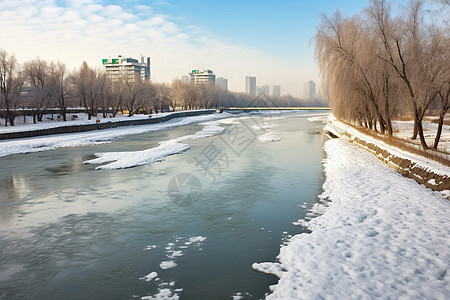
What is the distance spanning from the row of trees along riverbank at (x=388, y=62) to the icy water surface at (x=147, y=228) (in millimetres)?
6381

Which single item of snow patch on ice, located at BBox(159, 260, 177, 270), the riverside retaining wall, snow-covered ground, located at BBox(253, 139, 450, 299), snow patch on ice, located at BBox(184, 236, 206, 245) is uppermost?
the riverside retaining wall

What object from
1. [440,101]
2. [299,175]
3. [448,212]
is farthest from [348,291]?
[440,101]

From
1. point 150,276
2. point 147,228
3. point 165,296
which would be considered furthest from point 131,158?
point 165,296

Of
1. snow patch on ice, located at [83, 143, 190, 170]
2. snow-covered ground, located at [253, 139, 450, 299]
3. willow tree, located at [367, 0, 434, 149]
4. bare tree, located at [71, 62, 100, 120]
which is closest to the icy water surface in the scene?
snow-covered ground, located at [253, 139, 450, 299]

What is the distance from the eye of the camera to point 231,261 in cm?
705

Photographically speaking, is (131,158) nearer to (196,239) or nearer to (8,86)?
(196,239)

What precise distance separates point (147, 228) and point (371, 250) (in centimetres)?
539

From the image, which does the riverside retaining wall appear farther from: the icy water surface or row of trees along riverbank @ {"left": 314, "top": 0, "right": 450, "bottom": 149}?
row of trees along riverbank @ {"left": 314, "top": 0, "right": 450, "bottom": 149}

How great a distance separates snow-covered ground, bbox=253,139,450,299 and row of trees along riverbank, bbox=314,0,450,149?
6893mm

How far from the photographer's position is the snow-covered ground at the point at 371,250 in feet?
18.5

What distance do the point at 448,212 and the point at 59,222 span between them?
35.0ft

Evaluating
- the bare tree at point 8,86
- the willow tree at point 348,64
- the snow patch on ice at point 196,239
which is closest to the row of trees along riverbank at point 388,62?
the willow tree at point 348,64

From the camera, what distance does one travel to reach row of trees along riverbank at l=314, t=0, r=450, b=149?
16.1 meters

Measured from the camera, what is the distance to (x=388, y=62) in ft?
57.7
